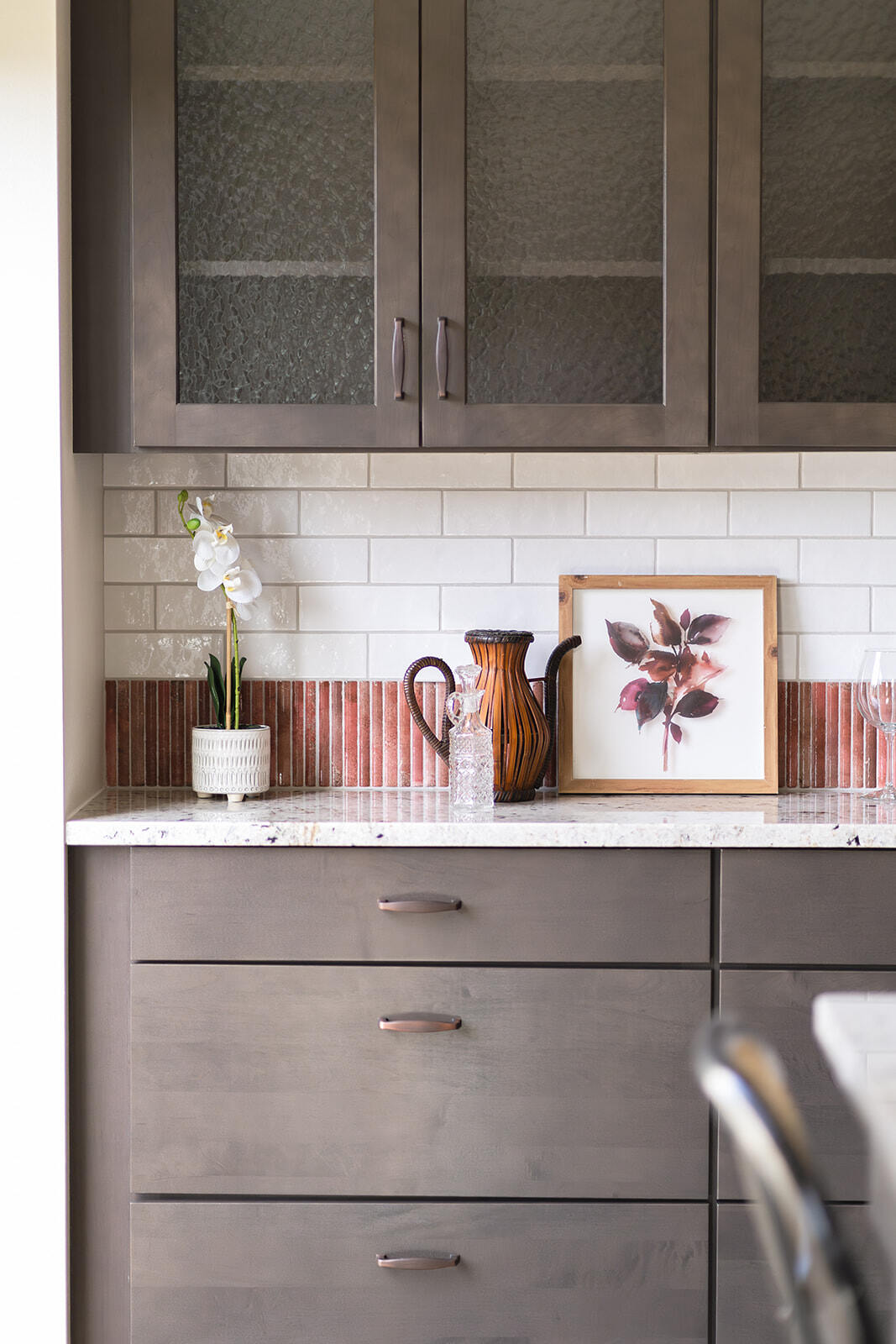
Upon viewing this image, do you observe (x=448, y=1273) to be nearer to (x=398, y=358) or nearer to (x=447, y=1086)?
(x=447, y=1086)

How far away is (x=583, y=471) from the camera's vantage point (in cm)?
215


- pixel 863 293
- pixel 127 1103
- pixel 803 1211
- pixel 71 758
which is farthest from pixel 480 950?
pixel 863 293

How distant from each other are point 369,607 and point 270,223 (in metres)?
0.69

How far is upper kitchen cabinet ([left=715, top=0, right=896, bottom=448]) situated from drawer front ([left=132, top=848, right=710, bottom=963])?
2.33 ft

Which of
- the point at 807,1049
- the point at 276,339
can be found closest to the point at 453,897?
the point at 807,1049

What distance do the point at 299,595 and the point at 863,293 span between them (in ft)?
3.57

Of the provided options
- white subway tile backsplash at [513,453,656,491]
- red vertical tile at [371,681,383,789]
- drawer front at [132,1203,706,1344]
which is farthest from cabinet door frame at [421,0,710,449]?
drawer front at [132,1203,706,1344]

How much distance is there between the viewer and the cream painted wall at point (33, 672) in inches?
68.7

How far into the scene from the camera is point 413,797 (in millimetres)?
2037

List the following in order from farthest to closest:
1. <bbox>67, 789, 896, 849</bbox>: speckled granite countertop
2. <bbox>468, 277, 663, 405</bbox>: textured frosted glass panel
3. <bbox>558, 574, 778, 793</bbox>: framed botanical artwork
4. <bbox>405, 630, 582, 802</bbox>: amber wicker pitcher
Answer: <bbox>558, 574, 778, 793</bbox>: framed botanical artwork < <bbox>405, 630, 582, 802</bbox>: amber wicker pitcher < <bbox>468, 277, 663, 405</bbox>: textured frosted glass panel < <bbox>67, 789, 896, 849</bbox>: speckled granite countertop

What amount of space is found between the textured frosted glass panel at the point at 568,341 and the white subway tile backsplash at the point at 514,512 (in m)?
0.34

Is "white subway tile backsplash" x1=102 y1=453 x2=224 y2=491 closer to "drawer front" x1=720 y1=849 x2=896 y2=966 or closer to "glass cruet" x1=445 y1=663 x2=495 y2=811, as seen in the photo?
"glass cruet" x1=445 y1=663 x2=495 y2=811

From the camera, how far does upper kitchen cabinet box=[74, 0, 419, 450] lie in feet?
5.89

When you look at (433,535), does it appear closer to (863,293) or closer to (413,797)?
(413,797)
